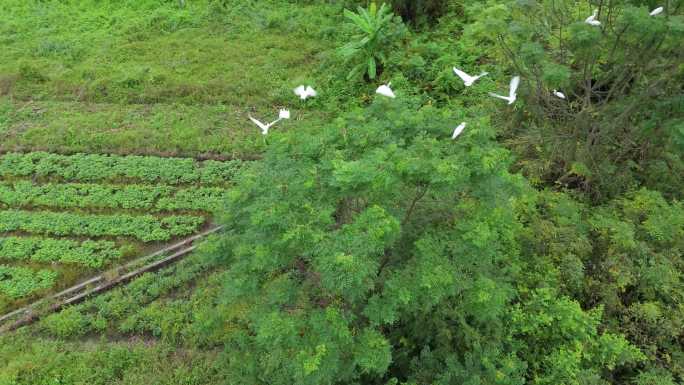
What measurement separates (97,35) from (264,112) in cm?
612

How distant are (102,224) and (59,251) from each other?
738mm

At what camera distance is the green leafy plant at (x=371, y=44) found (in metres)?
9.44

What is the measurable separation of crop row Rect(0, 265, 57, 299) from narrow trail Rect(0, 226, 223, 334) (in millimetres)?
251

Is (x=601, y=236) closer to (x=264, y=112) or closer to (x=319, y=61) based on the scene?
(x=264, y=112)

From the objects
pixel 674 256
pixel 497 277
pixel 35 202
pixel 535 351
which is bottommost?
pixel 35 202

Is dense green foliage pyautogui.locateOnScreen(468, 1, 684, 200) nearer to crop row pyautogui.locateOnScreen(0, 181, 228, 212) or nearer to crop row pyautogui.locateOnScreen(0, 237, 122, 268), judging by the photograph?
crop row pyautogui.locateOnScreen(0, 181, 228, 212)

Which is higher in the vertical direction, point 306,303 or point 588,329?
point 306,303

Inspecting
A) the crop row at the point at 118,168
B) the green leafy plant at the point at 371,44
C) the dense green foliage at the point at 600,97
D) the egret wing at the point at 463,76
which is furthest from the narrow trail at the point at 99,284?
the dense green foliage at the point at 600,97

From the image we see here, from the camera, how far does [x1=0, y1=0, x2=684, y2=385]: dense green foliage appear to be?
3.73m

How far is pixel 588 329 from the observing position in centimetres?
435

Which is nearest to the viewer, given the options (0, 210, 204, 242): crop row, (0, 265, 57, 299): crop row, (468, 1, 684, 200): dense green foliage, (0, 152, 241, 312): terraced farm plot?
(468, 1, 684, 200): dense green foliage

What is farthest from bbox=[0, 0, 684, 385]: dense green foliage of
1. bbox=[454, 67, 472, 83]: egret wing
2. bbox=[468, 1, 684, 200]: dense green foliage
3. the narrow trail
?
bbox=[454, 67, 472, 83]: egret wing

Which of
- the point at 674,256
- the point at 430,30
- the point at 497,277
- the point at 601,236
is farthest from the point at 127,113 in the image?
the point at 674,256

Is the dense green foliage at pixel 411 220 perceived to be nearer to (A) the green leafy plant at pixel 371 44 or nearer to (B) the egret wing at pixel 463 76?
(A) the green leafy plant at pixel 371 44
